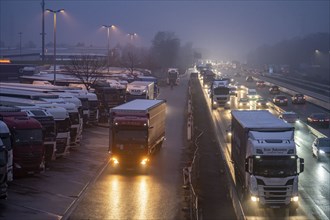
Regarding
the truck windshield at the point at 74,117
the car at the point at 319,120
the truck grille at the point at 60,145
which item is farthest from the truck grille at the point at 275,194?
the car at the point at 319,120

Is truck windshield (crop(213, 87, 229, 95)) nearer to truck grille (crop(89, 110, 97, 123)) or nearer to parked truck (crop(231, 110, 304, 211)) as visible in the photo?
truck grille (crop(89, 110, 97, 123))

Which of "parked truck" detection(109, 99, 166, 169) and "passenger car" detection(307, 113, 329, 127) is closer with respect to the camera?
"parked truck" detection(109, 99, 166, 169)

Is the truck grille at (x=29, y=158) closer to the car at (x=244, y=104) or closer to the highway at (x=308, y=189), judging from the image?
the highway at (x=308, y=189)

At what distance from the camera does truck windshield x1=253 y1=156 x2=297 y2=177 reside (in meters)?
17.5

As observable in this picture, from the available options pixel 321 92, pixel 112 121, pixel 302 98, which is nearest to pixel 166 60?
pixel 321 92

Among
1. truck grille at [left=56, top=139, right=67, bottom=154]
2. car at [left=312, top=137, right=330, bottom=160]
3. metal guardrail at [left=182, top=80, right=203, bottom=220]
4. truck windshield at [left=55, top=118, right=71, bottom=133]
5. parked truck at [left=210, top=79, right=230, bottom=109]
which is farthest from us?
parked truck at [left=210, top=79, right=230, bottom=109]

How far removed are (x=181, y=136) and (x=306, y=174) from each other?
44.0ft

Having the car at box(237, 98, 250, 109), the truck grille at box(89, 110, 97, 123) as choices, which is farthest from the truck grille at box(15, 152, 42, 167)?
the car at box(237, 98, 250, 109)

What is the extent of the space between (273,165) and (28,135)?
363 inches

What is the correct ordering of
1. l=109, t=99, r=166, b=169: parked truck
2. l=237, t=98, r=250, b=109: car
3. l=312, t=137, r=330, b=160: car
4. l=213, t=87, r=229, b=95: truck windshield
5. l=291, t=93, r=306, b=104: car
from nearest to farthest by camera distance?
l=109, t=99, r=166, b=169: parked truck → l=312, t=137, r=330, b=160: car → l=213, t=87, r=229, b=95: truck windshield → l=237, t=98, r=250, b=109: car → l=291, t=93, r=306, b=104: car

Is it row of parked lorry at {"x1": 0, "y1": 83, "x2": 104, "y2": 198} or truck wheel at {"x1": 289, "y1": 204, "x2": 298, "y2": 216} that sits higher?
row of parked lorry at {"x1": 0, "y1": 83, "x2": 104, "y2": 198}

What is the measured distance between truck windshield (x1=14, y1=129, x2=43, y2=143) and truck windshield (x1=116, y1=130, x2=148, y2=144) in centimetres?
341

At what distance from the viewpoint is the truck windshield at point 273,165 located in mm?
17469

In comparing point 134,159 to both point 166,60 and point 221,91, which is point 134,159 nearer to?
point 221,91
